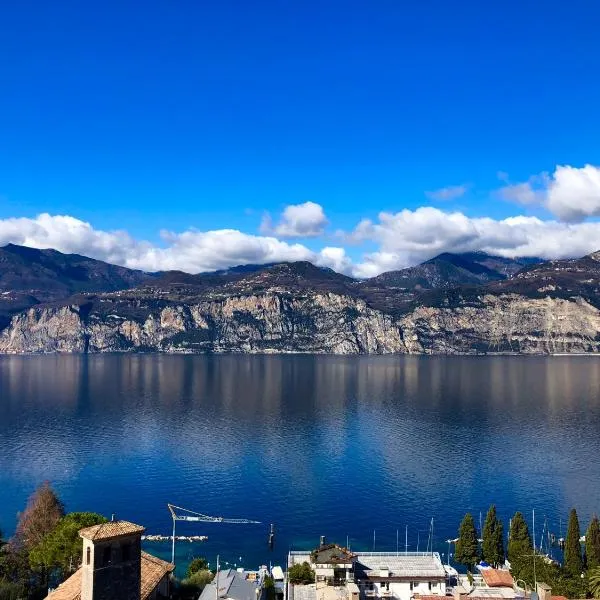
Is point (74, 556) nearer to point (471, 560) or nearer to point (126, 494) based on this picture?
point (471, 560)

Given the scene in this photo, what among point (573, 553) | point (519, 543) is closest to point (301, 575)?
point (519, 543)

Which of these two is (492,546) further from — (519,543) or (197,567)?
(197,567)

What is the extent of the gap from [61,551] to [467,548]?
169ft

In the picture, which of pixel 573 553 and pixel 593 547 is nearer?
pixel 573 553

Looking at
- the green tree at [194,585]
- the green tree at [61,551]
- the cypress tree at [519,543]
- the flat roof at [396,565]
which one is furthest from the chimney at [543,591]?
the green tree at [61,551]

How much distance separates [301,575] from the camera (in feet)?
223

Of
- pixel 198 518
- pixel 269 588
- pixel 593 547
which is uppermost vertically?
pixel 593 547

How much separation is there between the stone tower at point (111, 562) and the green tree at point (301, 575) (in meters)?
33.6

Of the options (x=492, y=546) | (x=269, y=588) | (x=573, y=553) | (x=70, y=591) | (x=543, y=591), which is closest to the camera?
(x=70, y=591)

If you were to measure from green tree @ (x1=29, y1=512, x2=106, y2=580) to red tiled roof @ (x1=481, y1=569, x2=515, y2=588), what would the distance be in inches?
1839

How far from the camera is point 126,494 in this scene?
119 m

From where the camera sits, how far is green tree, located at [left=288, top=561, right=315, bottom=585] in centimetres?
6744

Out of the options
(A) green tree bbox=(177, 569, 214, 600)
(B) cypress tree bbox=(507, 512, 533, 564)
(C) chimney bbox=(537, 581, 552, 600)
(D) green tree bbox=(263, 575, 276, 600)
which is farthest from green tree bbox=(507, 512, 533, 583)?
(A) green tree bbox=(177, 569, 214, 600)

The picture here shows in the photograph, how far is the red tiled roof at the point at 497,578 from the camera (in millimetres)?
72125
